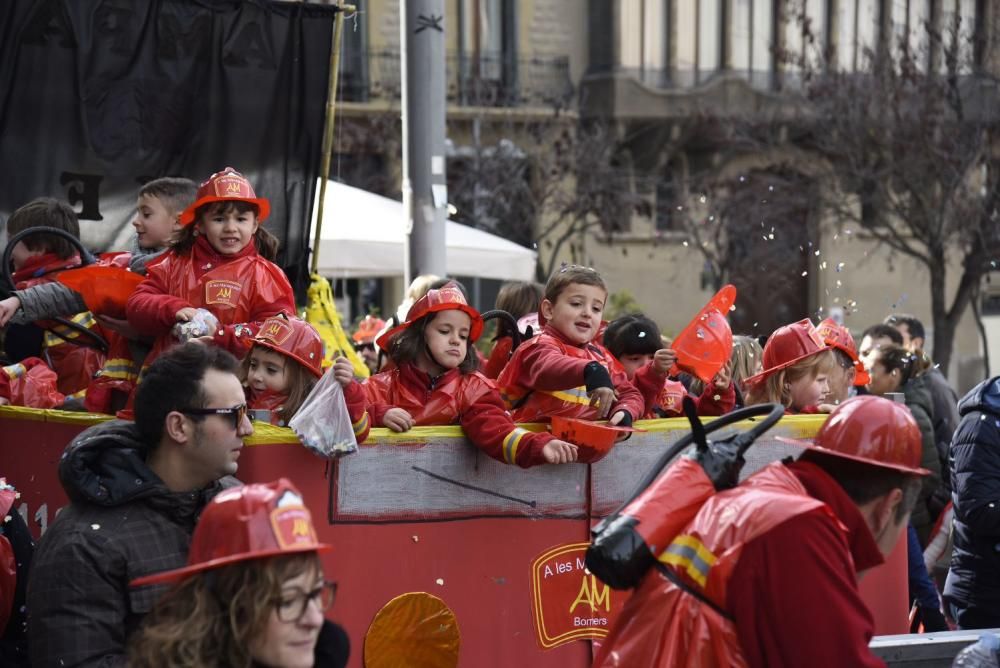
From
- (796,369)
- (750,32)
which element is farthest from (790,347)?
(750,32)

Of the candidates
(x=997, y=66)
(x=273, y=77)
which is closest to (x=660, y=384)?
(x=273, y=77)

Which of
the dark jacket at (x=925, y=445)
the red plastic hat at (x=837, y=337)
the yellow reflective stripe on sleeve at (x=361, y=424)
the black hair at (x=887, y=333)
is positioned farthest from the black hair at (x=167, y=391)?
the black hair at (x=887, y=333)

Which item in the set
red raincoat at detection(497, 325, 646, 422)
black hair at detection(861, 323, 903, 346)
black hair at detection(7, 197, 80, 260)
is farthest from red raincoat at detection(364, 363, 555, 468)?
black hair at detection(861, 323, 903, 346)

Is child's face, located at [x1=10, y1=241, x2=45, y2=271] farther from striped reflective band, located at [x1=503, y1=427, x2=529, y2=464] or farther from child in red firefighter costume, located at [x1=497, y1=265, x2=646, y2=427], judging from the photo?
striped reflective band, located at [x1=503, y1=427, x2=529, y2=464]

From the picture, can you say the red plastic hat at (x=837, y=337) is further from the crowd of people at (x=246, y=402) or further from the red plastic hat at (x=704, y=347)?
the red plastic hat at (x=704, y=347)

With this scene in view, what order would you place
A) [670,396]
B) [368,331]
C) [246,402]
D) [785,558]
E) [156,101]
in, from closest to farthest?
[785,558], [246,402], [670,396], [156,101], [368,331]

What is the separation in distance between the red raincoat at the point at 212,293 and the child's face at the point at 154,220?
0.51 metres

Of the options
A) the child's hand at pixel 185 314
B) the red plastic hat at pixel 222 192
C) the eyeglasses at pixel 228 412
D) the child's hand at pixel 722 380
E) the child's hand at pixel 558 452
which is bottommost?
the child's hand at pixel 558 452

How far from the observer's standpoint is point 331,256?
9820 millimetres

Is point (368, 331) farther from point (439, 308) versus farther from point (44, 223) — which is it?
point (439, 308)

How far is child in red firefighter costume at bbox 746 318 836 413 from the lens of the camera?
19.6 ft

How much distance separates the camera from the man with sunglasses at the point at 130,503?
3246 millimetres

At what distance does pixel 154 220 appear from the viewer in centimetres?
598

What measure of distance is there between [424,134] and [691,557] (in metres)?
5.57
